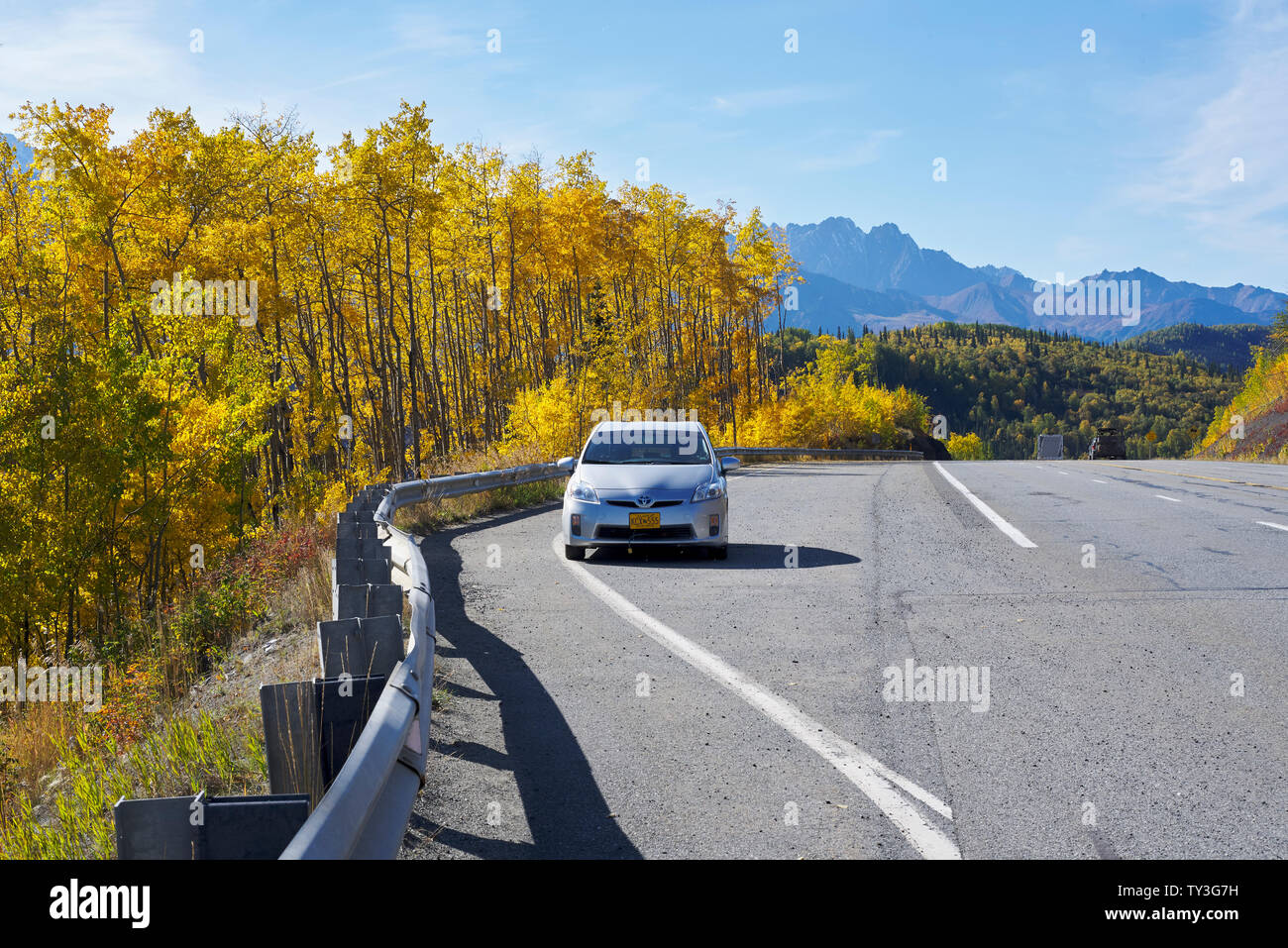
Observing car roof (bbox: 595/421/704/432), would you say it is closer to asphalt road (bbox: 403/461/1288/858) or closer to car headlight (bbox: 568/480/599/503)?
car headlight (bbox: 568/480/599/503)

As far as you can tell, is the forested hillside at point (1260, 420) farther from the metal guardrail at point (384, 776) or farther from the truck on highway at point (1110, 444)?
the metal guardrail at point (384, 776)

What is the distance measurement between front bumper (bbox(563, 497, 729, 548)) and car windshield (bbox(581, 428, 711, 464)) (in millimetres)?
1128

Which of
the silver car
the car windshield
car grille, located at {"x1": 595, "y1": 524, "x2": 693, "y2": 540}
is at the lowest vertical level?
car grille, located at {"x1": 595, "y1": 524, "x2": 693, "y2": 540}

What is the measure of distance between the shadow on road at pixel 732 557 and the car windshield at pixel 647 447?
1.14 meters

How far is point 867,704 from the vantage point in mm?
5305

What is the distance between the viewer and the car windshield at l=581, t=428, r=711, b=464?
12.1 metres

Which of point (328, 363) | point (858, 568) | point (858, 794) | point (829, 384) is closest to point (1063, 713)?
point (858, 794)

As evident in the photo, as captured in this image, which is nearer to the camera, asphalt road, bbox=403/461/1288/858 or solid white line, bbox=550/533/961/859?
solid white line, bbox=550/533/961/859

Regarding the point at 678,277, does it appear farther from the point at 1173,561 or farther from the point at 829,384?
the point at 1173,561

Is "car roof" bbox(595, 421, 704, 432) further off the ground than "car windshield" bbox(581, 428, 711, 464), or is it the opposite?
"car roof" bbox(595, 421, 704, 432)

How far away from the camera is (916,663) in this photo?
6137 mm

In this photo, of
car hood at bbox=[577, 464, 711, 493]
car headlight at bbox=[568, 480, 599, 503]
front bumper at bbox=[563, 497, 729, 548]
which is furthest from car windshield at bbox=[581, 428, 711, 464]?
front bumper at bbox=[563, 497, 729, 548]

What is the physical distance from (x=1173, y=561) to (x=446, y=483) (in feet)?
34.2

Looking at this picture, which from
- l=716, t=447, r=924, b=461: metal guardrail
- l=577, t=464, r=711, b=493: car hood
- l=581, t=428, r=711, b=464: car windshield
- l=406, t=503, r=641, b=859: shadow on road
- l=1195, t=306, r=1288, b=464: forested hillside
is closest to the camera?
l=406, t=503, r=641, b=859: shadow on road
